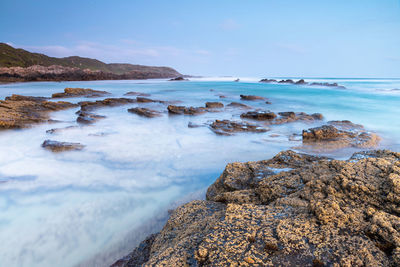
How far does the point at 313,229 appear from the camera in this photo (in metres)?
1.69

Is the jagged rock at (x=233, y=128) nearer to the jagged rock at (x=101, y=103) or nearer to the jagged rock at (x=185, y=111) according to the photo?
the jagged rock at (x=185, y=111)

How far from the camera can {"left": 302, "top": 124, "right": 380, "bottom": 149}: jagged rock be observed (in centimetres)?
696

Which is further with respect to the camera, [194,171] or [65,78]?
[65,78]

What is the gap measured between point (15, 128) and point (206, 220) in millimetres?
9713

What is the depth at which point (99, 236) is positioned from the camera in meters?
3.44

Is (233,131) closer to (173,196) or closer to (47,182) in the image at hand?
(173,196)

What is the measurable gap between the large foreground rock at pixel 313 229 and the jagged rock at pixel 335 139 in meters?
5.17

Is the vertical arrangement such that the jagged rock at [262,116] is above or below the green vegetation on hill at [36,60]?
below

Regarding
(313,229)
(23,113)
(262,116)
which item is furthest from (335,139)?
(23,113)

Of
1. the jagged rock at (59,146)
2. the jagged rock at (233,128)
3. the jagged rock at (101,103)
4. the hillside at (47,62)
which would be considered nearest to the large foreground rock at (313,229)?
the jagged rock at (59,146)

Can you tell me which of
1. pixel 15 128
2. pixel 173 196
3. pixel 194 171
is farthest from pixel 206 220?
pixel 15 128

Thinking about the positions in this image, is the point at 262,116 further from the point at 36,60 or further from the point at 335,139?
the point at 36,60

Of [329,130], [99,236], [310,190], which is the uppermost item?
[310,190]

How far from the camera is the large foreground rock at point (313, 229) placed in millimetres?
1495
